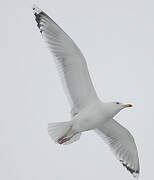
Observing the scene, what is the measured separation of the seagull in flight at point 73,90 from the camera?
23.0 ft

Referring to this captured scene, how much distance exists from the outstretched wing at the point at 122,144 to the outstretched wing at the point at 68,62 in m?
0.60

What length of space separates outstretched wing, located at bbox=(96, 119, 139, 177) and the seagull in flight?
22 centimetres

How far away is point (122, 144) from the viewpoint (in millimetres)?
7742

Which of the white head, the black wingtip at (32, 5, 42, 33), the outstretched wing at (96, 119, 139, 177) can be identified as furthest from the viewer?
the outstretched wing at (96, 119, 139, 177)

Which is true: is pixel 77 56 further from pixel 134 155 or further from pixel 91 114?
pixel 134 155

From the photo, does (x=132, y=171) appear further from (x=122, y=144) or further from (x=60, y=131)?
(x=60, y=131)

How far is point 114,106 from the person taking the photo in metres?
7.17

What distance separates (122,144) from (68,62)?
4.63ft

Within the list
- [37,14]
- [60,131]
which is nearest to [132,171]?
[60,131]

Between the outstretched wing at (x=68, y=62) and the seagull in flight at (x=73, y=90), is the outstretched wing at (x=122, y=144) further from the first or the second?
the outstretched wing at (x=68, y=62)

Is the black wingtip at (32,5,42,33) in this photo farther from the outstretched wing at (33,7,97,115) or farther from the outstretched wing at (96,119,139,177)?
the outstretched wing at (96,119,139,177)

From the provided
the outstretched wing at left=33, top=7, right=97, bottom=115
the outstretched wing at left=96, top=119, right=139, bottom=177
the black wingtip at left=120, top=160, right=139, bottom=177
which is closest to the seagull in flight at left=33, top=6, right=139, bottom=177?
the outstretched wing at left=33, top=7, right=97, bottom=115

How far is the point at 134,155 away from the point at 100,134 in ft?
1.75

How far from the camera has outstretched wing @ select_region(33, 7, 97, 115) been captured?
698 centimetres
